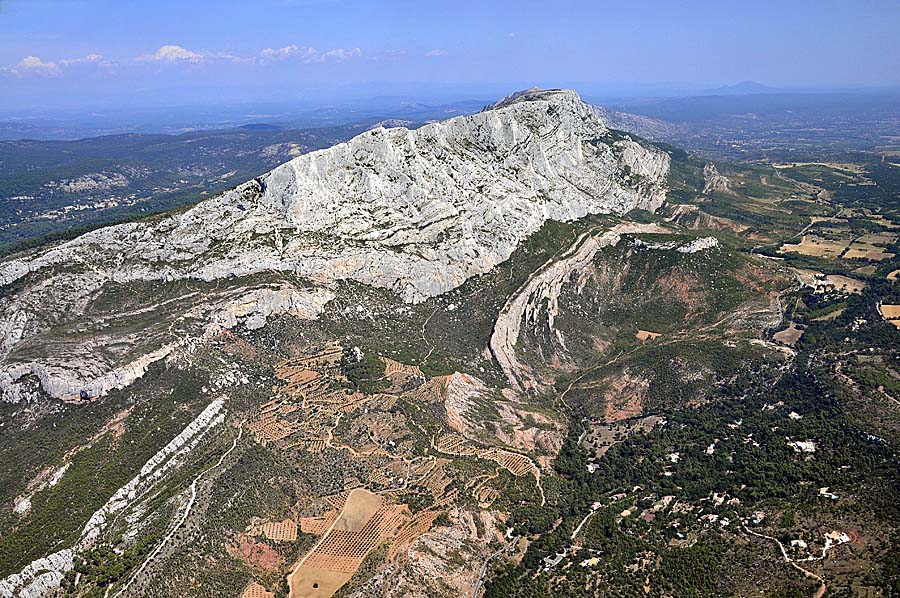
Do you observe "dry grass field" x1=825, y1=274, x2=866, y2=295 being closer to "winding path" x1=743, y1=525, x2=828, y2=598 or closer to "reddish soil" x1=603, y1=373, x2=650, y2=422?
"reddish soil" x1=603, y1=373, x2=650, y2=422

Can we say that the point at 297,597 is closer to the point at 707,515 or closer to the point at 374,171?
the point at 707,515


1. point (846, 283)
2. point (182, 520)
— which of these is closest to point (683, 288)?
point (846, 283)

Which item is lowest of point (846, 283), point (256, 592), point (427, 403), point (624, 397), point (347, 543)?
point (624, 397)

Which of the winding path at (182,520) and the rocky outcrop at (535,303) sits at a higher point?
the rocky outcrop at (535,303)

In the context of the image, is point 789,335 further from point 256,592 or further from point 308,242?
point 256,592

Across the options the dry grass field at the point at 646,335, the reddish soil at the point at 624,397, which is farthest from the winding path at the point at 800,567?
the dry grass field at the point at 646,335

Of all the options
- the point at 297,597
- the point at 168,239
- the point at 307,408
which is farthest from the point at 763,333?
the point at 168,239

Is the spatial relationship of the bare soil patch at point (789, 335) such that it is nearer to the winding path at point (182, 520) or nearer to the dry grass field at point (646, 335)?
the dry grass field at point (646, 335)

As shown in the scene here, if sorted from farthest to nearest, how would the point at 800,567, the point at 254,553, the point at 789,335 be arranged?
1. the point at 789,335
2. the point at 254,553
3. the point at 800,567
